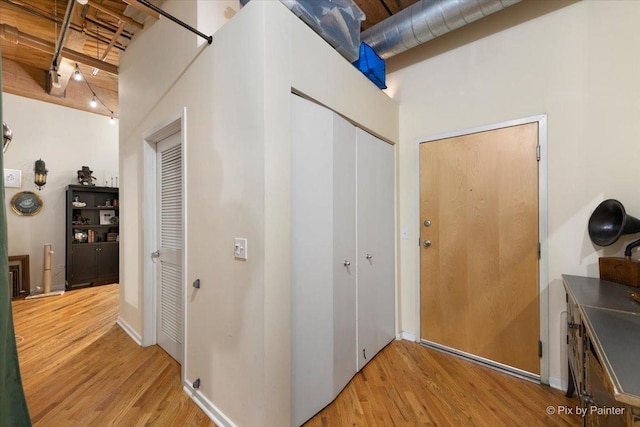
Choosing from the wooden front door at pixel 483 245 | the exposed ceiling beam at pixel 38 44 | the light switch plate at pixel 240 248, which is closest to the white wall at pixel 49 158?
the exposed ceiling beam at pixel 38 44

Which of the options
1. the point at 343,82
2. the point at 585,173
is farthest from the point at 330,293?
the point at 585,173

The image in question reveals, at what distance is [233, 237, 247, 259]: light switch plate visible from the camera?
143 cm

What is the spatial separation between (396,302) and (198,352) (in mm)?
1824

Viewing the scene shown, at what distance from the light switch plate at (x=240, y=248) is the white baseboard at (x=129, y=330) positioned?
1.91m

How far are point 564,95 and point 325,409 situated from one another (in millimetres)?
2789

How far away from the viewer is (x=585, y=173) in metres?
1.83

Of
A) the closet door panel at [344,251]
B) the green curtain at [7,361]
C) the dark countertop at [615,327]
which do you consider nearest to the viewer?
the green curtain at [7,361]

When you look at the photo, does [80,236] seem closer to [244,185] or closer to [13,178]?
[13,178]

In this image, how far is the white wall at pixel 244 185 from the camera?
136cm

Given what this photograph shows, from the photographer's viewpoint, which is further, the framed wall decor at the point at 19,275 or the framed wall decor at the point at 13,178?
the framed wall decor at the point at 13,178

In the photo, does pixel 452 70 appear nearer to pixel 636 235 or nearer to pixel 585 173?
pixel 585 173

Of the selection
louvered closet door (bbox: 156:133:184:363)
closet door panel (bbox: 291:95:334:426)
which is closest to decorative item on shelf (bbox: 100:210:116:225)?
louvered closet door (bbox: 156:133:184:363)

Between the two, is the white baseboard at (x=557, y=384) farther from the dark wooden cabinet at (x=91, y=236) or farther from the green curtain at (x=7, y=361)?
the dark wooden cabinet at (x=91, y=236)

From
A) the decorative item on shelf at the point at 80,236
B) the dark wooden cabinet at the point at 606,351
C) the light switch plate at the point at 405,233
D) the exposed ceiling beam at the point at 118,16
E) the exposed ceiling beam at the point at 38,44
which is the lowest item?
the dark wooden cabinet at the point at 606,351
